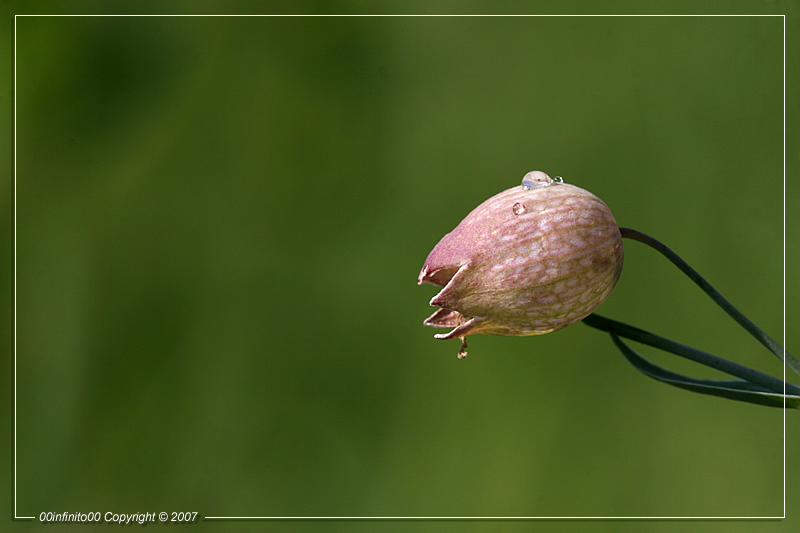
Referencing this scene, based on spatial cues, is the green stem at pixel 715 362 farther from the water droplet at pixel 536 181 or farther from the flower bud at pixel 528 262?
the water droplet at pixel 536 181

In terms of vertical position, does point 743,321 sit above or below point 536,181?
below

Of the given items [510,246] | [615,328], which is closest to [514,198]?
[510,246]

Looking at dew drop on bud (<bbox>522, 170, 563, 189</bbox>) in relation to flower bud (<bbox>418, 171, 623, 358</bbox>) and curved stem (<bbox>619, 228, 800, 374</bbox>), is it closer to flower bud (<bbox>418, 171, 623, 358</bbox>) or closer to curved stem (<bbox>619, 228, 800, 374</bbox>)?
flower bud (<bbox>418, 171, 623, 358</bbox>)

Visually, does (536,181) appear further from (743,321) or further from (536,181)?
(743,321)

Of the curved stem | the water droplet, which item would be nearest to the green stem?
the curved stem

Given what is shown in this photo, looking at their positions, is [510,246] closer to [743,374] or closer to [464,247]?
[464,247]

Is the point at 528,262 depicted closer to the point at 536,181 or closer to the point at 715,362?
the point at 536,181

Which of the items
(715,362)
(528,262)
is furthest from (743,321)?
(528,262)

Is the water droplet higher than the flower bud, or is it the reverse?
the water droplet
